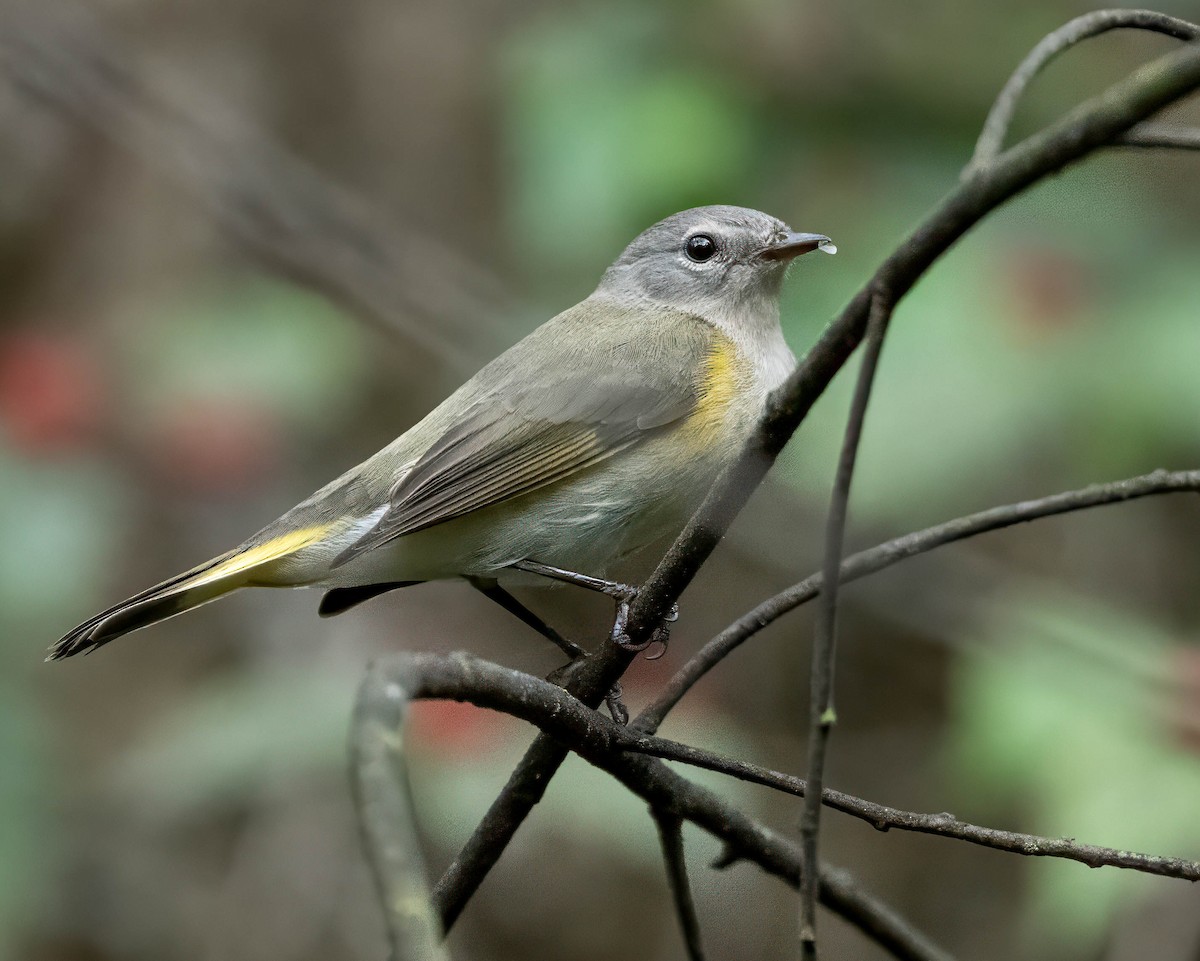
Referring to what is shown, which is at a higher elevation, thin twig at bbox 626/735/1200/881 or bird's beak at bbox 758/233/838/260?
bird's beak at bbox 758/233/838/260

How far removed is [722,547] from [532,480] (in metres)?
A: 2.09

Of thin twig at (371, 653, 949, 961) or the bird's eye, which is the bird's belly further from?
thin twig at (371, 653, 949, 961)

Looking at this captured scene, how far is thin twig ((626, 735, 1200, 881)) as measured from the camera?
5.30 feet

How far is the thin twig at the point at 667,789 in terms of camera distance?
167 centimetres

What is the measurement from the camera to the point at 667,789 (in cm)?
202

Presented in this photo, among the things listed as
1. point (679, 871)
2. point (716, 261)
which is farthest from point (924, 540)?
point (716, 261)

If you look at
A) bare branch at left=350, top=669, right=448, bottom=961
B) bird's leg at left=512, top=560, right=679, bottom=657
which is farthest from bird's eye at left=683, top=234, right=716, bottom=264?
bare branch at left=350, top=669, right=448, bottom=961

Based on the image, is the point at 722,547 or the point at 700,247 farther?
the point at 722,547

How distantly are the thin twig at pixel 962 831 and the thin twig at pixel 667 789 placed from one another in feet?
0.45

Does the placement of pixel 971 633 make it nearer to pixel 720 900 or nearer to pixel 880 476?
pixel 880 476

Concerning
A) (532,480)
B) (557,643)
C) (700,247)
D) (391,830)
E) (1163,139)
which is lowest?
(391,830)

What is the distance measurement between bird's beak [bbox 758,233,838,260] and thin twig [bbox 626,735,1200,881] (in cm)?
169

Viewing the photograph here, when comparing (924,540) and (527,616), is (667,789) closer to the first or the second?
(924,540)

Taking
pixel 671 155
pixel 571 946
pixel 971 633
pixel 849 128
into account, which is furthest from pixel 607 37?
pixel 571 946
